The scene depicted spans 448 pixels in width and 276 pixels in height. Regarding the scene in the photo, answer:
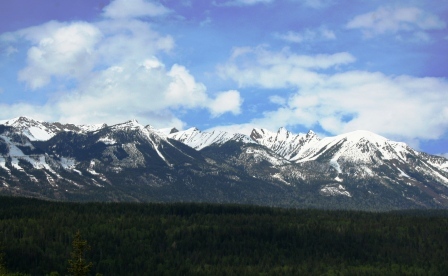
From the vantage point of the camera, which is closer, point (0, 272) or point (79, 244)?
point (79, 244)

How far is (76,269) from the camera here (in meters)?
93.9

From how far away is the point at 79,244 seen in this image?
94.4 m

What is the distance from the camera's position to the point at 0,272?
5910 inches

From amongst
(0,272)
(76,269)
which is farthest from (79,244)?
(0,272)

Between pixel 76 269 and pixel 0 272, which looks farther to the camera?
pixel 0 272

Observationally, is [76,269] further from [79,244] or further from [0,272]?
[0,272]

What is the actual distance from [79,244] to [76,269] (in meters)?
4.00

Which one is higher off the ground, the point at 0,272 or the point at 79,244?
the point at 79,244

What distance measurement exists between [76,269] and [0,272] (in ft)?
220

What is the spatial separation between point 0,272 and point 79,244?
2667 inches
